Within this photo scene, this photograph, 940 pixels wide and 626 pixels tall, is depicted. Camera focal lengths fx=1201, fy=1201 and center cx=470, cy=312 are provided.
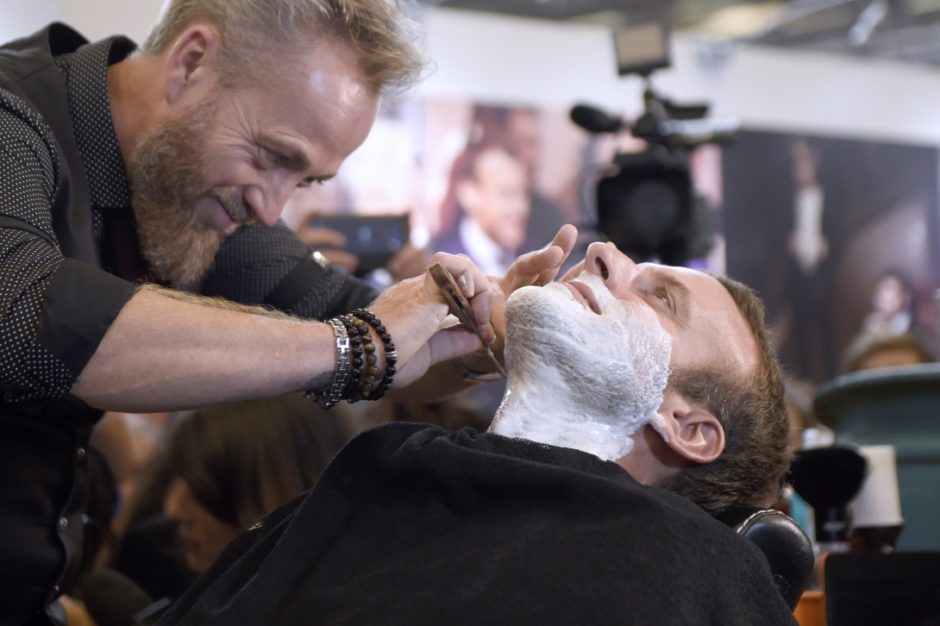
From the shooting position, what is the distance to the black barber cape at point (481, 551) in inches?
48.9

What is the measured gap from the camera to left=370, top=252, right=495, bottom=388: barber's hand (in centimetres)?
149

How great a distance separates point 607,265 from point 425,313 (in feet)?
0.89

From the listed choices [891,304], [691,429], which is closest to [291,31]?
[691,429]

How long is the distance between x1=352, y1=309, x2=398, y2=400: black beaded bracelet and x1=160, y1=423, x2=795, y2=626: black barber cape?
0.05 metres

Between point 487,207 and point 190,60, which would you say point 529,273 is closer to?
point 190,60

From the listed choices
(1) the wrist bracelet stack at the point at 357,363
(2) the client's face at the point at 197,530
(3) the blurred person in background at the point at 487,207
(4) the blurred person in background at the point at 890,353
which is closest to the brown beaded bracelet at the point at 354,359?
(1) the wrist bracelet stack at the point at 357,363

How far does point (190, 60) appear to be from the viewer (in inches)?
69.3

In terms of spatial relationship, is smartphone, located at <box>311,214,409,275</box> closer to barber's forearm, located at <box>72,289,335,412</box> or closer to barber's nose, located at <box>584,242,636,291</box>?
barber's nose, located at <box>584,242,636,291</box>

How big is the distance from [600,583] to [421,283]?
1.61 ft

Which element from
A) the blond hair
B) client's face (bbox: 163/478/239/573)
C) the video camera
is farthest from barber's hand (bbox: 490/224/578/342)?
the video camera

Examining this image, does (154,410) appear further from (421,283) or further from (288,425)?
(288,425)

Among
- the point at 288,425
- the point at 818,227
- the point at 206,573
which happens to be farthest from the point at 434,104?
the point at 206,573

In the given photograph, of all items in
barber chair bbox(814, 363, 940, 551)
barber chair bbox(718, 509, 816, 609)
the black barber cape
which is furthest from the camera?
barber chair bbox(814, 363, 940, 551)

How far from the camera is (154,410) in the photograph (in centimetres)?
138
